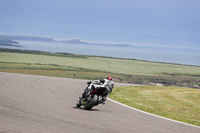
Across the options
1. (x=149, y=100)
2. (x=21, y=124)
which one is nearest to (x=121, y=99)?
(x=149, y=100)

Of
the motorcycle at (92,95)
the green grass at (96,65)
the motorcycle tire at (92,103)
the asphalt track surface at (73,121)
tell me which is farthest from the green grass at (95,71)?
the asphalt track surface at (73,121)

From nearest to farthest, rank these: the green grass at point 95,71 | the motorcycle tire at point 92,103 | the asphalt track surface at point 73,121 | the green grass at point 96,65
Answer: the asphalt track surface at point 73,121, the motorcycle tire at point 92,103, the green grass at point 95,71, the green grass at point 96,65

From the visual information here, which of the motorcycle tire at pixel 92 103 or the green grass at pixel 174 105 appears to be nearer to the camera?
the motorcycle tire at pixel 92 103

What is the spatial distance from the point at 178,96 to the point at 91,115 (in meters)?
11.4

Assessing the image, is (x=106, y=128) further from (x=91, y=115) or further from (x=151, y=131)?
(x=91, y=115)

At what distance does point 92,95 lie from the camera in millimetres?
14312

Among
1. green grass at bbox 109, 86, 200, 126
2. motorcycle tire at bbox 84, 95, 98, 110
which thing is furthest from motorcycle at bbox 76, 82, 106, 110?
green grass at bbox 109, 86, 200, 126

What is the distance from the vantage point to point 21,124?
9852 millimetres

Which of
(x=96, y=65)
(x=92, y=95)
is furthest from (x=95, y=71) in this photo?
(x=92, y=95)

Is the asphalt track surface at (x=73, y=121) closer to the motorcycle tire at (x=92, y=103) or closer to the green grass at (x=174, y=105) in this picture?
the motorcycle tire at (x=92, y=103)

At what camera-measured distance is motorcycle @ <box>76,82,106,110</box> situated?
13984 millimetres

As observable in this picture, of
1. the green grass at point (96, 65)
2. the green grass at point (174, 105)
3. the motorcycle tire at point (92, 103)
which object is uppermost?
the green grass at point (96, 65)

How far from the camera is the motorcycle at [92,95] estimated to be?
1398 centimetres

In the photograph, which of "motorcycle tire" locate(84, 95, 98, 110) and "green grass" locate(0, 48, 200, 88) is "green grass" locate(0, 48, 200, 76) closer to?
"green grass" locate(0, 48, 200, 88)
